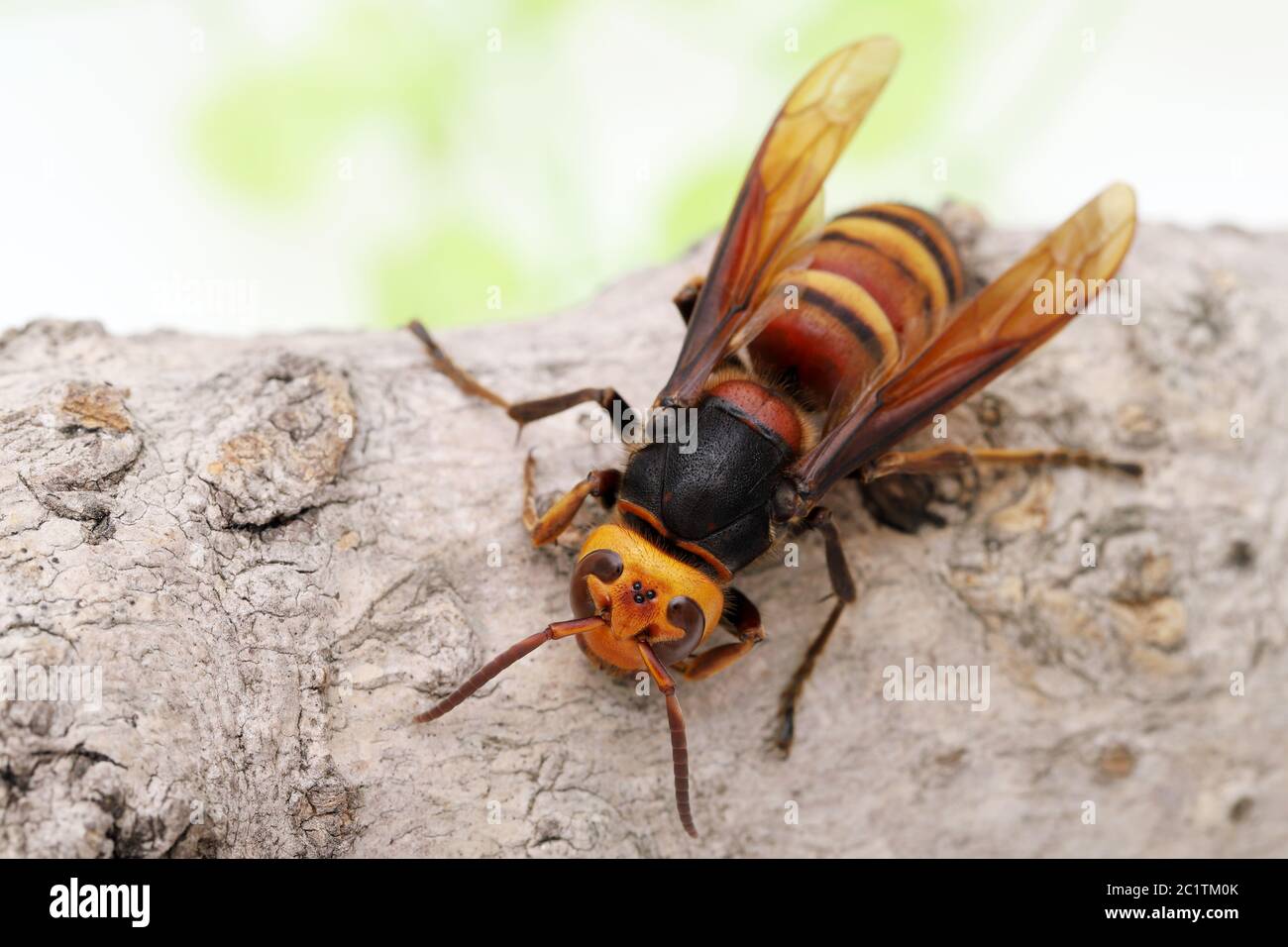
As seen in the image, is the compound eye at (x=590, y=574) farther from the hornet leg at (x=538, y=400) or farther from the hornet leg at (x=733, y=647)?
the hornet leg at (x=538, y=400)

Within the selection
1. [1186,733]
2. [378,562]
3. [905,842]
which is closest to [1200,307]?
[1186,733]

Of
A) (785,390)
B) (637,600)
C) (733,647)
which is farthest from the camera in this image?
(785,390)

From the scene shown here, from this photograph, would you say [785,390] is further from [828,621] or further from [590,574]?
[590,574]

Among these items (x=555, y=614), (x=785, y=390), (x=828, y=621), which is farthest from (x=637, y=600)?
(x=785, y=390)

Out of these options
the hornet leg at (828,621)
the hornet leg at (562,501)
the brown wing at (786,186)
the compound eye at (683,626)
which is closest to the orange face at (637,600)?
the compound eye at (683,626)

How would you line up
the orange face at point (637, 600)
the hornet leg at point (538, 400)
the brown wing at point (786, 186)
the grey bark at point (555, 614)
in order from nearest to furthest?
the grey bark at point (555, 614) < the orange face at point (637, 600) < the hornet leg at point (538, 400) < the brown wing at point (786, 186)

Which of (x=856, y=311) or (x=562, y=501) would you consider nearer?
(x=562, y=501)
